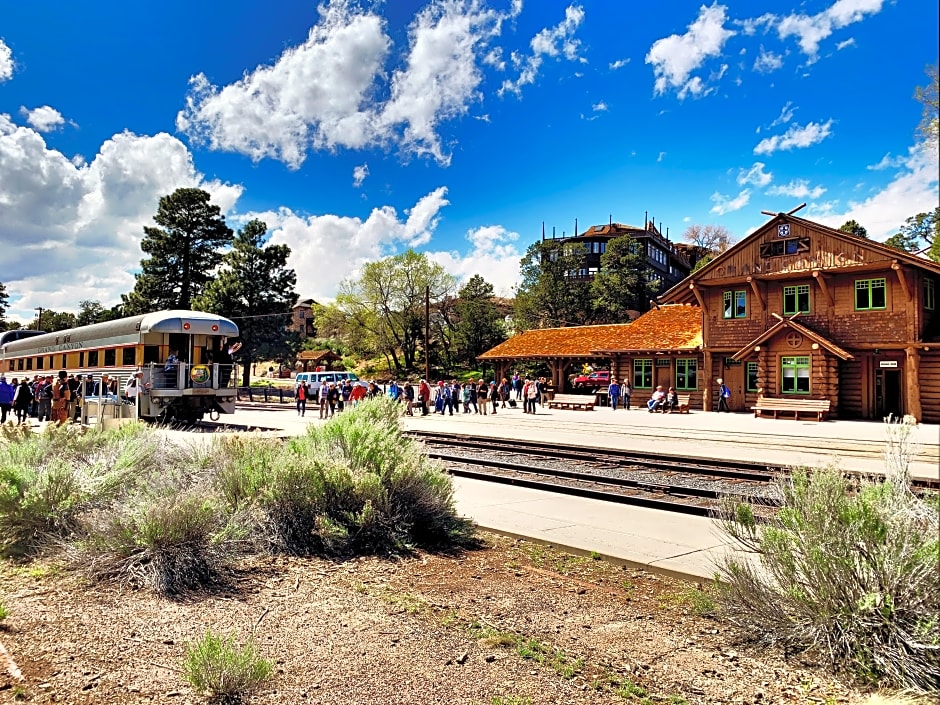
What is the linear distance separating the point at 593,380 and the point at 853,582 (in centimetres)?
4121

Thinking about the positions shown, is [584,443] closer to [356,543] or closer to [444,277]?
[356,543]

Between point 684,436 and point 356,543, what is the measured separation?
50.9 feet

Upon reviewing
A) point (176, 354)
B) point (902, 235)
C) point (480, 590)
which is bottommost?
point (480, 590)

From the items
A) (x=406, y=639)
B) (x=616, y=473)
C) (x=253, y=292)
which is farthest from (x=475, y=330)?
(x=406, y=639)

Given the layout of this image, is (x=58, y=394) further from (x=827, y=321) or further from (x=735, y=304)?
(x=827, y=321)

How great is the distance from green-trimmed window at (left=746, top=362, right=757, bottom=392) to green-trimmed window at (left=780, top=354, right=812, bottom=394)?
209 cm

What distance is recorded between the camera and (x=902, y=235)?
5066cm

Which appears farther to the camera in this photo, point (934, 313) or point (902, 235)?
point (902, 235)

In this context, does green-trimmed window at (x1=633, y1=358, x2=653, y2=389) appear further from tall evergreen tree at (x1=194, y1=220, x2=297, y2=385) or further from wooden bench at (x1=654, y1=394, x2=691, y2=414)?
tall evergreen tree at (x1=194, y1=220, x2=297, y2=385)

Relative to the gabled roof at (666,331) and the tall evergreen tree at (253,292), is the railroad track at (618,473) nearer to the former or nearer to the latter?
the gabled roof at (666,331)

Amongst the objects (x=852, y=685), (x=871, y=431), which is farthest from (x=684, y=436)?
(x=852, y=685)

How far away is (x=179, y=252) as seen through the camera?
52.4m

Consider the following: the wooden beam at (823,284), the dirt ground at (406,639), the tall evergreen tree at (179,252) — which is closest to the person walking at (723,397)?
the wooden beam at (823,284)

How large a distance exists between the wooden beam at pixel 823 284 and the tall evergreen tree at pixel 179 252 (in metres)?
42.9
